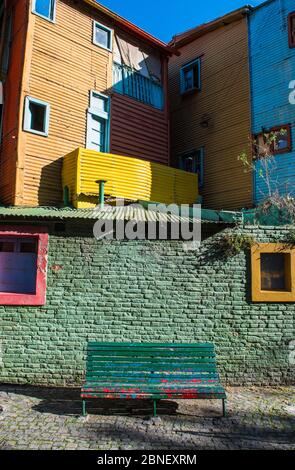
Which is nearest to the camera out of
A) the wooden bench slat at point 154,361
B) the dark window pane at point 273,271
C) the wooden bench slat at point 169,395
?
the wooden bench slat at point 169,395

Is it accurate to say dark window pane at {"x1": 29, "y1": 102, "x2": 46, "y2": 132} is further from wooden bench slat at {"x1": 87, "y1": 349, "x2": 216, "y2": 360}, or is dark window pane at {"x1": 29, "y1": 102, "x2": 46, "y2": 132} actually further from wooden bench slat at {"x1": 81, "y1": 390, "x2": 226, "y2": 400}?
wooden bench slat at {"x1": 81, "y1": 390, "x2": 226, "y2": 400}

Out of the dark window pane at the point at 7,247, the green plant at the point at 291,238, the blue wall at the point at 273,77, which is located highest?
the blue wall at the point at 273,77

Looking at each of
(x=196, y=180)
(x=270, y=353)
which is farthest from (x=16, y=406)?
(x=196, y=180)

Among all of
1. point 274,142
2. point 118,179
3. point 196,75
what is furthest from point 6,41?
point 274,142

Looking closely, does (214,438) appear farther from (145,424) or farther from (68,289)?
(68,289)

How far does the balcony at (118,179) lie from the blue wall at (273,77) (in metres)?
3.03

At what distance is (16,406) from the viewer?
20.0ft

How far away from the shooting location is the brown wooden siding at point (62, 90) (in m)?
11.2

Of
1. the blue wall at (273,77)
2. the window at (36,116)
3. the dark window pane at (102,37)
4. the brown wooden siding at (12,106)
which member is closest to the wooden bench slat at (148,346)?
the brown wooden siding at (12,106)

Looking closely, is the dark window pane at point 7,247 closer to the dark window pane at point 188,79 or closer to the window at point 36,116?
the window at point 36,116

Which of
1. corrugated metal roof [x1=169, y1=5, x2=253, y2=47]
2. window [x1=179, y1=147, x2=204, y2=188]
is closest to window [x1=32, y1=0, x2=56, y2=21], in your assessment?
corrugated metal roof [x1=169, y1=5, x2=253, y2=47]

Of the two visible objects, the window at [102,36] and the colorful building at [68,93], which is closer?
the colorful building at [68,93]

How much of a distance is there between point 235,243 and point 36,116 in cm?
754

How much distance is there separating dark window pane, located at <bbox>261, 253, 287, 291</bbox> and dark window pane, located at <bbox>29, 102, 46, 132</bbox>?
764 cm
